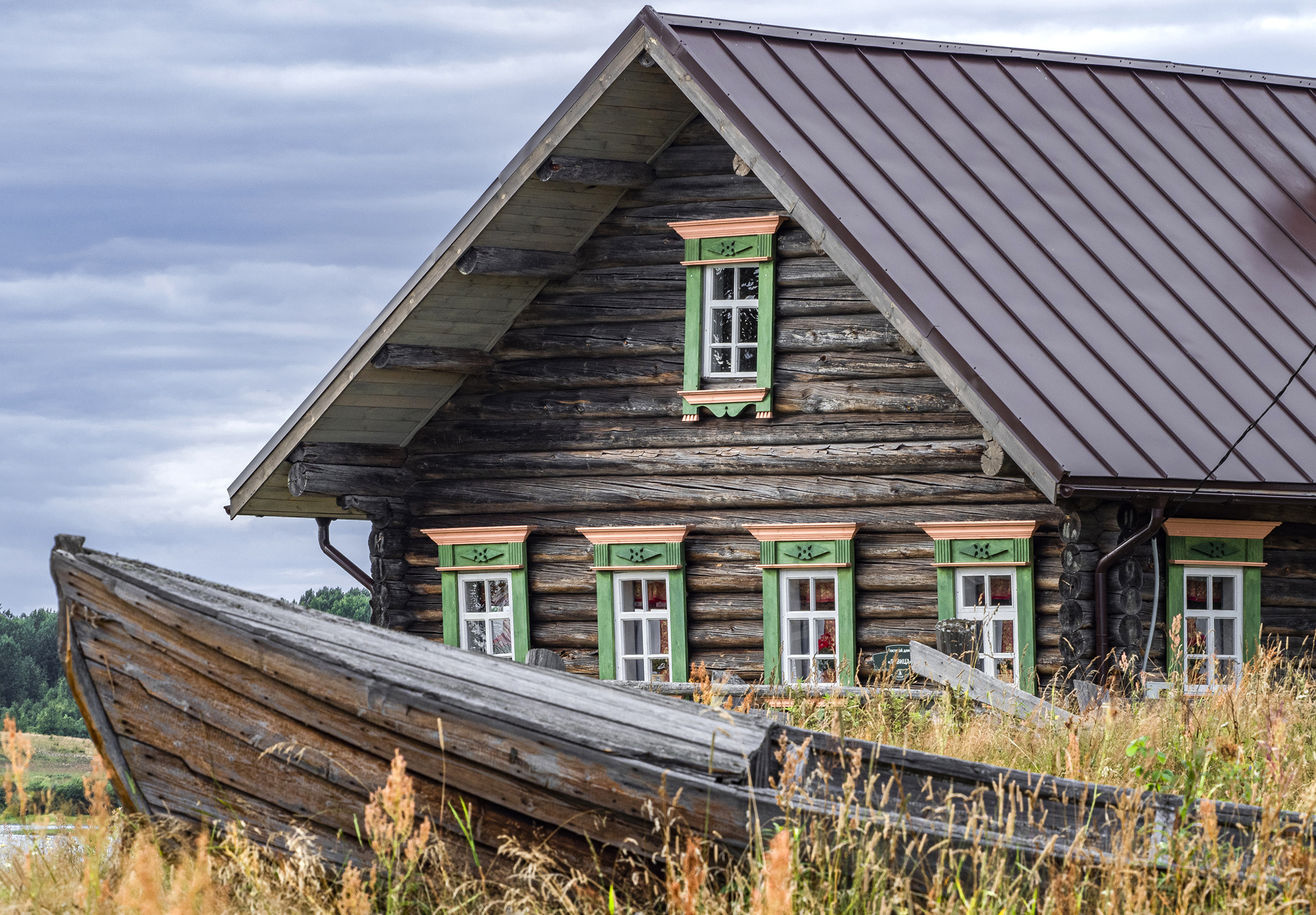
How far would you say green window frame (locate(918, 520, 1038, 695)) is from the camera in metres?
12.0

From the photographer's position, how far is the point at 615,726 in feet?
16.8

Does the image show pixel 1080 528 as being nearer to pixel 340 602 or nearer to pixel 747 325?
pixel 747 325

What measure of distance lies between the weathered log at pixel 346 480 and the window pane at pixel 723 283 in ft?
12.5

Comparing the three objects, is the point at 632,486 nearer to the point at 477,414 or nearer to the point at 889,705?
the point at 477,414

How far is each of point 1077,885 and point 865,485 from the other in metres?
8.32

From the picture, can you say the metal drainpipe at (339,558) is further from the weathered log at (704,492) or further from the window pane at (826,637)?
the window pane at (826,637)

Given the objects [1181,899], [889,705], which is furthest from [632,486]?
[1181,899]

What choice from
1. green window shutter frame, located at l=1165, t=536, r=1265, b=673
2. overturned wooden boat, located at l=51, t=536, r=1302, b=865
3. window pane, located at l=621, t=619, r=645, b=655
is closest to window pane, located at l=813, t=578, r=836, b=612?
window pane, located at l=621, t=619, r=645, b=655

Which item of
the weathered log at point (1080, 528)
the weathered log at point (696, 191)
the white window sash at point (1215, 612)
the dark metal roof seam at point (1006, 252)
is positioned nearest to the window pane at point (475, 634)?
the weathered log at point (696, 191)

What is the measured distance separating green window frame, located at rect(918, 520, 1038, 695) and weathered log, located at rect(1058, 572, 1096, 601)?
1.27ft

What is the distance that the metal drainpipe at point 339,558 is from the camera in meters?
15.4

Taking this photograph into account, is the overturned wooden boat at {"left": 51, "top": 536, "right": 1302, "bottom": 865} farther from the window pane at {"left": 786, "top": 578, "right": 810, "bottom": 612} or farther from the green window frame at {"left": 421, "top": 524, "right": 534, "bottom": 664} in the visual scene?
the green window frame at {"left": 421, "top": 524, "right": 534, "bottom": 664}

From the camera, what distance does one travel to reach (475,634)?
47.8ft

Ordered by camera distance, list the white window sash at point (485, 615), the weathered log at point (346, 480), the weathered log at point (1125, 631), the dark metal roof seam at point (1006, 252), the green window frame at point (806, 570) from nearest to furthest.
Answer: the dark metal roof seam at point (1006, 252)
the weathered log at point (1125, 631)
the green window frame at point (806, 570)
the weathered log at point (346, 480)
the white window sash at point (485, 615)
